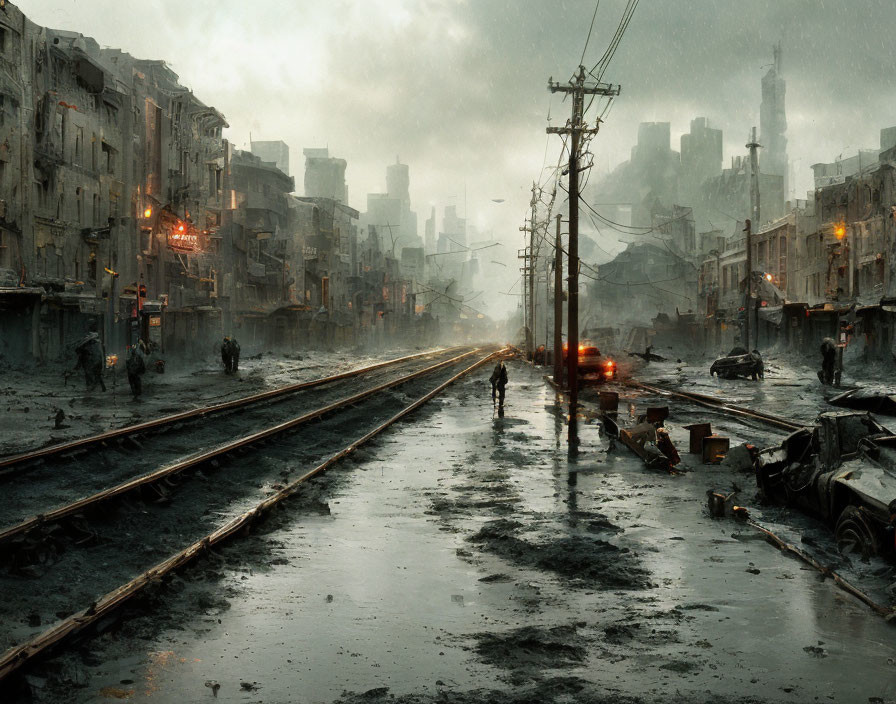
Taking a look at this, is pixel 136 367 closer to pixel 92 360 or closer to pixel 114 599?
pixel 92 360

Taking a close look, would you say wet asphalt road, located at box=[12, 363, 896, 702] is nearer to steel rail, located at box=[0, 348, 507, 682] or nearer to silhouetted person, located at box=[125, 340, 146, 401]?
steel rail, located at box=[0, 348, 507, 682]

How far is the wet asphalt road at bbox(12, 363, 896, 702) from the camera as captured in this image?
5.55 meters

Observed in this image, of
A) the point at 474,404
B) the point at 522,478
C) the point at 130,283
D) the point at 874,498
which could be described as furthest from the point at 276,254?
the point at 874,498

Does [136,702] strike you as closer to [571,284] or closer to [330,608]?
[330,608]

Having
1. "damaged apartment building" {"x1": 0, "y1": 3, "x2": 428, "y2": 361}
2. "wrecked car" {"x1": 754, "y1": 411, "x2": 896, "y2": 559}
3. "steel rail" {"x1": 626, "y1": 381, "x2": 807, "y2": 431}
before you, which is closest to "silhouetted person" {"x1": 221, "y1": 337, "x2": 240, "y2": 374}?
"damaged apartment building" {"x1": 0, "y1": 3, "x2": 428, "y2": 361}

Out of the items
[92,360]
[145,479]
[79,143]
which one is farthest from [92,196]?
[145,479]

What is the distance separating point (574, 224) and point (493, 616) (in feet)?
61.7

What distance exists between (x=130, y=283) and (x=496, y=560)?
146 feet

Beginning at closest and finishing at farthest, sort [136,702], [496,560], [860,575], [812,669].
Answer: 1. [136,702]
2. [812,669]
3. [860,575]
4. [496,560]

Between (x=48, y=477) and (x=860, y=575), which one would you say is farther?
(x=48, y=477)

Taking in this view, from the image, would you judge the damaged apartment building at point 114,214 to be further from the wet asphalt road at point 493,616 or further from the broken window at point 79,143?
the wet asphalt road at point 493,616

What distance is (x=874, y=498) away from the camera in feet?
27.5

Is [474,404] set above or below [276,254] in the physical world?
below

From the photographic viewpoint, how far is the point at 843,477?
9.38 metres
